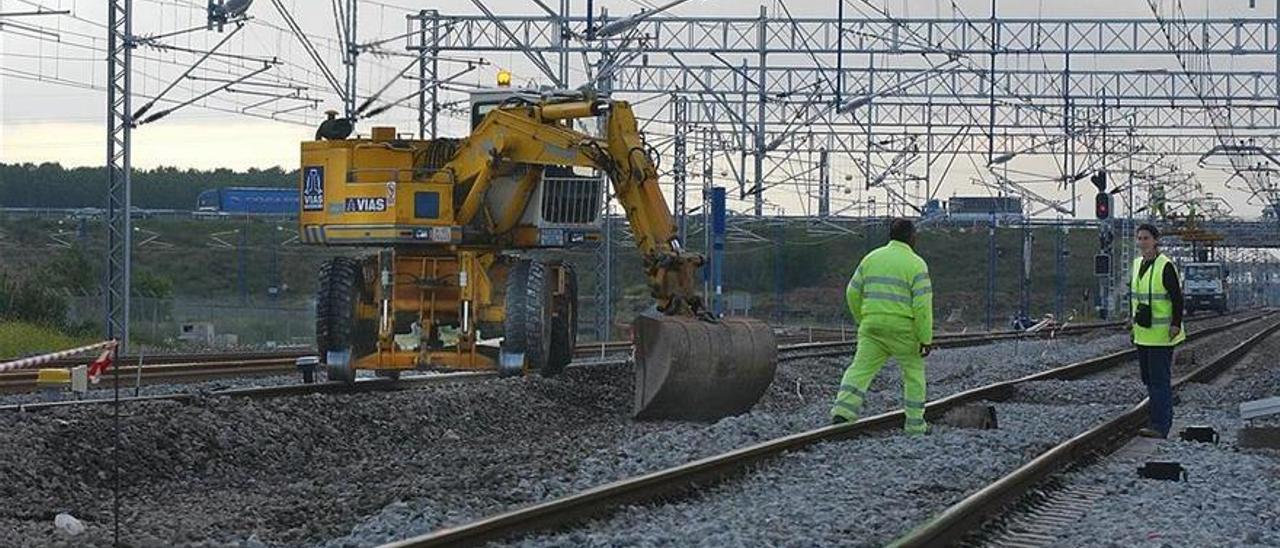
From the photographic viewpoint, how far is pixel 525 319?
826 inches

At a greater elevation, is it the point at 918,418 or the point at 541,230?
the point at 541,230

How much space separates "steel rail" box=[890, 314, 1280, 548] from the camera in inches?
387

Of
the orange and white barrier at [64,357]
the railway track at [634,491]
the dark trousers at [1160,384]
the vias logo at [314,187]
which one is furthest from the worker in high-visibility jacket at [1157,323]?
the vias logo at [314,187]

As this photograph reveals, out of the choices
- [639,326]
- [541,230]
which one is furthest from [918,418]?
[541,230]

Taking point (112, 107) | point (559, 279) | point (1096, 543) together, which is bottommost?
point (1096, 543)

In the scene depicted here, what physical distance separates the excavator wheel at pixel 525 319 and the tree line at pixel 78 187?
107 metres

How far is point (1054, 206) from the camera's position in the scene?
283ft

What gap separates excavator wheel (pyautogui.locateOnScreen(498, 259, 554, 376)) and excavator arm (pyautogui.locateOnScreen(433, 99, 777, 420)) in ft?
3.39

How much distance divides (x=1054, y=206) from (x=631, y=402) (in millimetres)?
67740

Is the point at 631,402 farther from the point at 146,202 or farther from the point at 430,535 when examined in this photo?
the point at 146,202

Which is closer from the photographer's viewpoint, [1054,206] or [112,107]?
[112,107]

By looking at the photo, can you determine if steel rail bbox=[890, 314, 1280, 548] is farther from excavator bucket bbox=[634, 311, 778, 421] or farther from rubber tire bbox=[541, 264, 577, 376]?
rubber tire bbox=[541, 264, 577, 376]

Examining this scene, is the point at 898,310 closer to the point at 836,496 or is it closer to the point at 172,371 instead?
the point at 836,496

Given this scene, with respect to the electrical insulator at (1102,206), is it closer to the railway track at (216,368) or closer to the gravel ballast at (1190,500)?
the railway track at (216,368)
